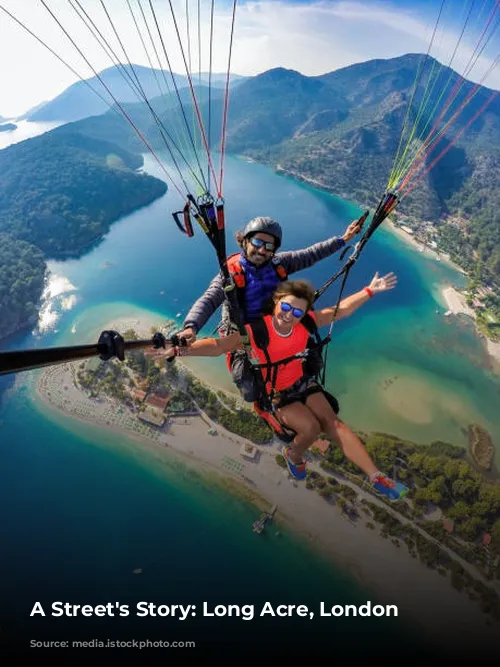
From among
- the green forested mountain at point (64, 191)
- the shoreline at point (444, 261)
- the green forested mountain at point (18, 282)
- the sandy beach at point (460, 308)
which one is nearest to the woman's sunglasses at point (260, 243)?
the shoreline at point (444, 261)

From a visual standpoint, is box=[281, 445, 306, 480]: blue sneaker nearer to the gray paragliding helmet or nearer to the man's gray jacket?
the man's gray jacket

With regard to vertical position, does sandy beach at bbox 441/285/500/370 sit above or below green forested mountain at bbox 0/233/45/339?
above

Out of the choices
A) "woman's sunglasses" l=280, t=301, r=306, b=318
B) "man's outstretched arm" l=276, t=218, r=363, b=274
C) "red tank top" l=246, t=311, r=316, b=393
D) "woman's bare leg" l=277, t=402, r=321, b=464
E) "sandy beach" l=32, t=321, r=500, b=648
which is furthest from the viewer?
"sandy beach" l=32, t=321, r=500, b=648

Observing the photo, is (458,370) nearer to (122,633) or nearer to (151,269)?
(122,633)

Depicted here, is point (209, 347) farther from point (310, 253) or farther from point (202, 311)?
point (310, 253)

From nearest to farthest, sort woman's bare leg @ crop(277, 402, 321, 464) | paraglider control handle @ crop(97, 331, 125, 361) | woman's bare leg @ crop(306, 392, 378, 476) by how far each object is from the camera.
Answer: paraglider control handle @ crop(97, 331, 125, 361), woman's bare leg @ crop(306, 392, 378, 476), woman's bare leg @ crop(277, 402, 321, 464)

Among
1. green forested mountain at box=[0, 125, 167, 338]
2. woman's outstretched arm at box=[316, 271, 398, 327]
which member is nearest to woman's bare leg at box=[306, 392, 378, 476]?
woman's outstretched arm at box=[316, 271, 398, 327]
